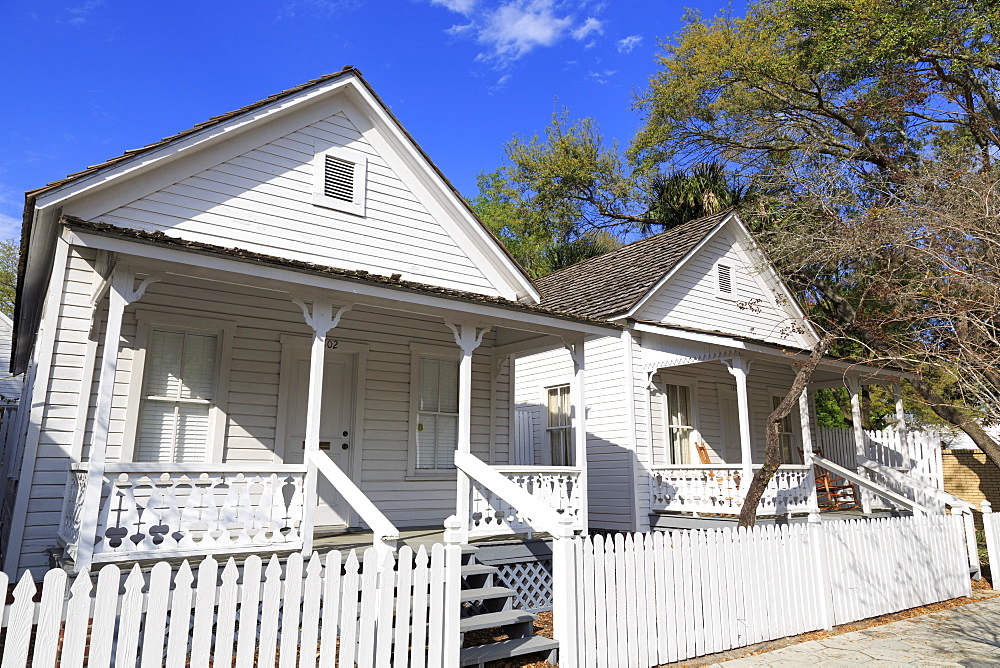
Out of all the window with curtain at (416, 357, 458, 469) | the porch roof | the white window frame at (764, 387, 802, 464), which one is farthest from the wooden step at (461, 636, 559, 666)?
the white window frame at (764, 387, 802, 464)

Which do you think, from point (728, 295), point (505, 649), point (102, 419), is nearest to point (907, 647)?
point (505, 649)

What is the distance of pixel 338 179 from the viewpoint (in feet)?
36.1

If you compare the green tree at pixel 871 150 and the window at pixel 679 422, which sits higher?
the green tree at pixel 871 150

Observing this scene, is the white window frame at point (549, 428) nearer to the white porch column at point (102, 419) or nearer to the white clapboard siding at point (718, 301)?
the white clapboard siding at point (718, 301)

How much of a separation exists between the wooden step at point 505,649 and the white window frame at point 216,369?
16.1ft

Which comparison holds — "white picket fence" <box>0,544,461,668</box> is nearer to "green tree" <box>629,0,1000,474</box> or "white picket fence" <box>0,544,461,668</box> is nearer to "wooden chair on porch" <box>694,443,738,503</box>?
"green tree" <box>629,0,1000,474</box>

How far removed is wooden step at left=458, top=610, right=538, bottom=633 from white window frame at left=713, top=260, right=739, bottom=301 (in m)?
11.6

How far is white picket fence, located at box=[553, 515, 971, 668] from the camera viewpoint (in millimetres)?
6246

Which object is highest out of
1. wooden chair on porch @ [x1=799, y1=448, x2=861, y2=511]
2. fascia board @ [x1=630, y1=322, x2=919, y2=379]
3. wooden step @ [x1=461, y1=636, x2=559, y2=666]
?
fascia board @ [x1=630, y1=322, x2=919, y2=379]

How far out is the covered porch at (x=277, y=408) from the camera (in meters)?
6.84

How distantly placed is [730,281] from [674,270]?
99.2 inches

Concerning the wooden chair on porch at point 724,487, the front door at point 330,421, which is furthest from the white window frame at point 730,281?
the front door at point 330,421

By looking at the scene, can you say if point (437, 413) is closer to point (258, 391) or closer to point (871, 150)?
point (258, 391)

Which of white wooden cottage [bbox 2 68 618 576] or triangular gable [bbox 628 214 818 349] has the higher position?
triangular gable [bbox 628 214 818 349]
